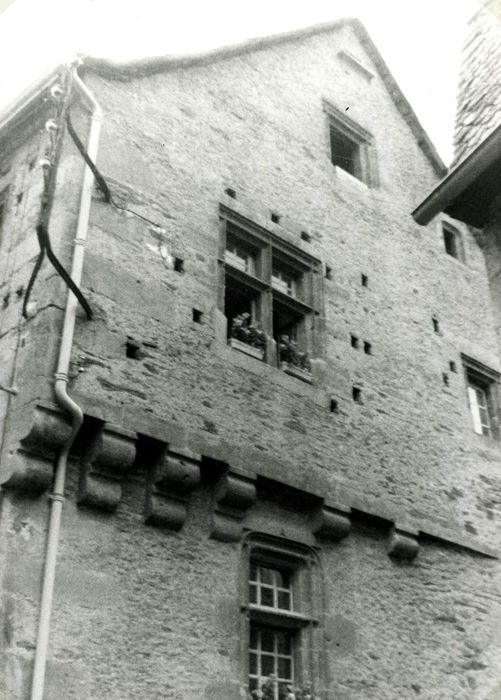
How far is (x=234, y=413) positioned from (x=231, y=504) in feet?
2.91

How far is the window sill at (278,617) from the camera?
7234 mm

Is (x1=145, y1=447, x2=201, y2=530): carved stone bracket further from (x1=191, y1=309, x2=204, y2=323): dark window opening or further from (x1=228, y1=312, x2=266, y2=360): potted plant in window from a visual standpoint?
(x1=228, y1=312, x2=266, y2=360): potted plant in window

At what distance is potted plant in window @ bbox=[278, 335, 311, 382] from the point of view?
342 inches

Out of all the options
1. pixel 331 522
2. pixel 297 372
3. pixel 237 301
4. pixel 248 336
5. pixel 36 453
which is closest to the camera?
pixel 36 453

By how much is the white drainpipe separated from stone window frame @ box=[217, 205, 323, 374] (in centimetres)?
161

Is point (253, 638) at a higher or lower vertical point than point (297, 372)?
lower

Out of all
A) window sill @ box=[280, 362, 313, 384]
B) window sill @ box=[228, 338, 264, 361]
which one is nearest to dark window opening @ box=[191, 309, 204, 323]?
window sill @ box=[228, 338, 264, 361]

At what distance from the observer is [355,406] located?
9.12m

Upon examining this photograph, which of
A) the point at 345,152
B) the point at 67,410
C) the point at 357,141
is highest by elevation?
the point at 357,141

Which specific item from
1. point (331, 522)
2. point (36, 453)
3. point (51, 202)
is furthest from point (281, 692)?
point (51, 202)

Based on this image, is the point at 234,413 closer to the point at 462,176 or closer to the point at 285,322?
the point at 285,322

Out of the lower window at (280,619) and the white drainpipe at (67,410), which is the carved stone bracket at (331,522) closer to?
the lower window at (280,619)

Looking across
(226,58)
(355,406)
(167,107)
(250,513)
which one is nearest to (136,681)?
(250,513)

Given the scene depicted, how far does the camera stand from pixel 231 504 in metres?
7.28
